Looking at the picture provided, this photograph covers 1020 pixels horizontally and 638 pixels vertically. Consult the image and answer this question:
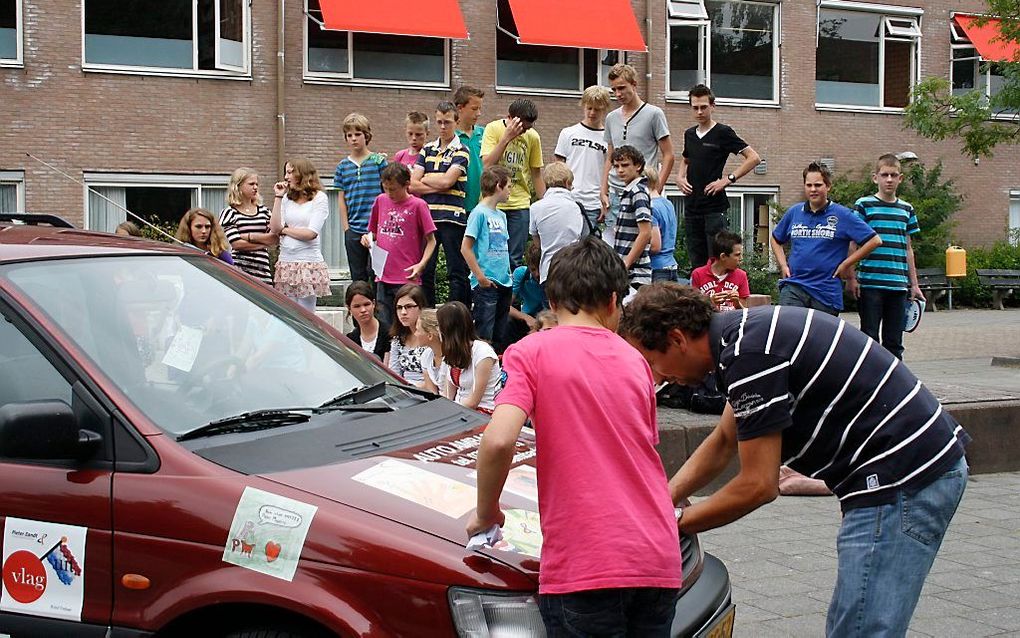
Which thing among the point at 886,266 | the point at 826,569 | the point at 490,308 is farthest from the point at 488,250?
the point at 826,569

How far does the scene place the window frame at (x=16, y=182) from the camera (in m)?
19.0

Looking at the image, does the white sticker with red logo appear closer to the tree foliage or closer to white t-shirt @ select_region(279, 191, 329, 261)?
white t-shirt @ select_region(279, 191, 329, 261)

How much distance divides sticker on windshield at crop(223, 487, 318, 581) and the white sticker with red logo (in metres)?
0.51

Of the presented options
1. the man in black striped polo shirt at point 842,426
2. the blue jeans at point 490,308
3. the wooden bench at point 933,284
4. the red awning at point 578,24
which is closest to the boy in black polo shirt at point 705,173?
the blue jeans at point 490,308

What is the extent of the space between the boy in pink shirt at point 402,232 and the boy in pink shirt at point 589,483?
252 inches

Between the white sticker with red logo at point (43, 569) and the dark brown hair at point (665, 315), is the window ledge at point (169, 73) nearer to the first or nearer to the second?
the white sticker with red logo at point (43, 569)

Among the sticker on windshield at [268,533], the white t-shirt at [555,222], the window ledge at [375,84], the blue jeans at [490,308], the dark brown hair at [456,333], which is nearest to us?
the sticker on windshield at [268,533]

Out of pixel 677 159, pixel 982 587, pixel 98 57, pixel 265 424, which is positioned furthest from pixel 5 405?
pixel 677 159

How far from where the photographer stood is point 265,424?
3.85m

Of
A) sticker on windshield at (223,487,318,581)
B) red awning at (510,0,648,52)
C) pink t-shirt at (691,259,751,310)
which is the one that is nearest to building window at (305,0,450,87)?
red awning at (510,0,648,52)

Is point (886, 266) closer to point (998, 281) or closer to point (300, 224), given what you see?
point (300, 224)

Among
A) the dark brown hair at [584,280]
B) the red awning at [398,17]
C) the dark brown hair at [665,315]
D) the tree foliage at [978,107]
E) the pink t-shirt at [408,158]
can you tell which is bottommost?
the dark brown hair at [665,315]

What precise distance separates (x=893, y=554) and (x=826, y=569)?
303 cm

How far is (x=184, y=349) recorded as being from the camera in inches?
160
